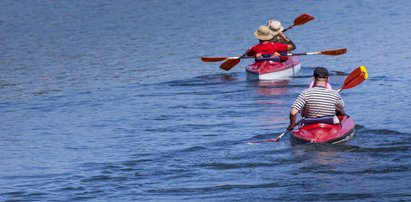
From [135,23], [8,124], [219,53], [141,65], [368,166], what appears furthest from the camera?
[135,23]

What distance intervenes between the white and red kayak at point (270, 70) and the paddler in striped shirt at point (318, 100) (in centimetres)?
947

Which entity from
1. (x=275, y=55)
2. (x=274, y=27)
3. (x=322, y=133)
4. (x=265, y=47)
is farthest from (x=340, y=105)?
(x=274, y=27)

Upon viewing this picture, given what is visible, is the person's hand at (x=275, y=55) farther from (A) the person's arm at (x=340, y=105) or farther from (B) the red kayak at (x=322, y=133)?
(B) the red kayak at (x=322, y=133)

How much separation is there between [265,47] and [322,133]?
989 centimetres

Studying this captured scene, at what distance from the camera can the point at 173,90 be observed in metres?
27.4

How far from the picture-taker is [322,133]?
17719 mm

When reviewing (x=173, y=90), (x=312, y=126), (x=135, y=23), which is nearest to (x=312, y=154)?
(x=312, y=126)

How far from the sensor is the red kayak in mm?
17656

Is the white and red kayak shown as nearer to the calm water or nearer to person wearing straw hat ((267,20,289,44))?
the calm water

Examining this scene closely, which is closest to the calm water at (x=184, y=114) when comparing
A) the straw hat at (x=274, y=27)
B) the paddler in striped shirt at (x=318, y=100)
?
the paddler in striped shirt at (x=318, y=100)

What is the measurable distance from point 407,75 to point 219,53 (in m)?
9.36

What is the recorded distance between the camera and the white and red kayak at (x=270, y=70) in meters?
27.4

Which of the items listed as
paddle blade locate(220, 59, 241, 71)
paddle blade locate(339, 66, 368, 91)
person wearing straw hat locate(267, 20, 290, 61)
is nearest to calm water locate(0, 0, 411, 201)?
paddle blade locate(220, 59, 241, 71)

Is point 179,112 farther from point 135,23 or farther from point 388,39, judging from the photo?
point 135,23
